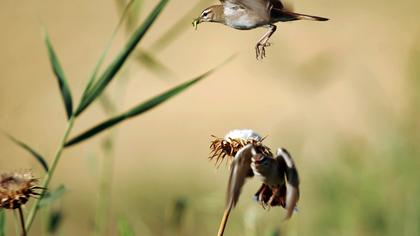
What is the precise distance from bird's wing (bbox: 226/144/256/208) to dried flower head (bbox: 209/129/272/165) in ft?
0.51

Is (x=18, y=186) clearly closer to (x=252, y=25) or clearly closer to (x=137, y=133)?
(x=252, y=25)

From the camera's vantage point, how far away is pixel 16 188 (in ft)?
4.14

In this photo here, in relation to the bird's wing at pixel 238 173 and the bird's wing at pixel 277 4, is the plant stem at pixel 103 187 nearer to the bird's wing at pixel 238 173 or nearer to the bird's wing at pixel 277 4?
the bird's wing at pixel 238 173

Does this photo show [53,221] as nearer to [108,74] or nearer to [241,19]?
[108,74]

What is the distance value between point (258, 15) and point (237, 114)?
5.19 metres

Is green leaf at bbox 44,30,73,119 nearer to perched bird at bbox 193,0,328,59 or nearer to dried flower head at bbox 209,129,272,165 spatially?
dried flower head at bbox 209,129,272,165

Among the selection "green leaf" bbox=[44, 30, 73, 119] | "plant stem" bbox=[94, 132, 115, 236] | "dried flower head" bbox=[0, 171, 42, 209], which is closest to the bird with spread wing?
"dried flower head" bbox=[0, 171, 42, 209]

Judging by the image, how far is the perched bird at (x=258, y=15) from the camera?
844mm

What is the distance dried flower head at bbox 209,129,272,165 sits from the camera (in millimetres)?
1254

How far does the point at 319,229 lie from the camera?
350cm

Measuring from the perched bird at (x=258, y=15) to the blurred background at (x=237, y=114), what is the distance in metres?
1.17

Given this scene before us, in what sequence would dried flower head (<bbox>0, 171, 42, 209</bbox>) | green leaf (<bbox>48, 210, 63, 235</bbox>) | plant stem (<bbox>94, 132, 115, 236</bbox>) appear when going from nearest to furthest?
dried flower head (<bbox>0, 171, 42, 209</bbox>), green leaf (<bbox>48, 210, 63, 235</bbox>), plant stem (<bbox>94, 132, 115, 236</bbox>)

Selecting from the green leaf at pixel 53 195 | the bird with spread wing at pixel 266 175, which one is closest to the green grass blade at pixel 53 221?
the green leaf at pixel 53 195

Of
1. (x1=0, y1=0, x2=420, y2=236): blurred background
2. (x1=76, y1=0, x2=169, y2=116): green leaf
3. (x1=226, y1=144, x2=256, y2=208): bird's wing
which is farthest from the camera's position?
(x1=0, y1=0, x2=420, y2=236): blurred background
